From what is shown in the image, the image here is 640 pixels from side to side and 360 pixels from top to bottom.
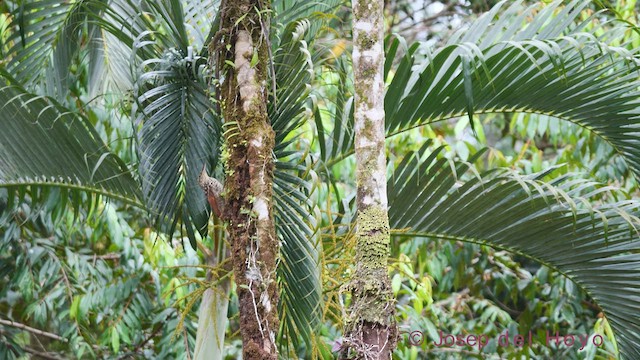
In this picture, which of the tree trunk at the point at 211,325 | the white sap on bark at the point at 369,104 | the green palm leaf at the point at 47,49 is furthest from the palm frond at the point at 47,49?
the white sap on bark at the point at 369,104

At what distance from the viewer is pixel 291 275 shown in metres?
2.68

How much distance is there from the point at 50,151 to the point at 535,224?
1.92 m

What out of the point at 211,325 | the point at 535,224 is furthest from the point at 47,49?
the point at 535,224

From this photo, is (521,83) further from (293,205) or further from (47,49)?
(47,49)

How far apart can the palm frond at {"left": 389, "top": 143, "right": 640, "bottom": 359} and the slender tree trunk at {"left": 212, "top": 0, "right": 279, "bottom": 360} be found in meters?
0.91

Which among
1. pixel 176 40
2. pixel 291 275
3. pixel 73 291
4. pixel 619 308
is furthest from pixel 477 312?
pixel 176 40

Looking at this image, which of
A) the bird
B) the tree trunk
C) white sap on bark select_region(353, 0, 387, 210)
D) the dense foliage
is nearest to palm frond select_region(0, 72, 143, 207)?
the dense foliage

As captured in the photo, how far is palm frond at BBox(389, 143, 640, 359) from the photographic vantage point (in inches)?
Result: 120

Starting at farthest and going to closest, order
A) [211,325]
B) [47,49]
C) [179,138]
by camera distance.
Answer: [47,49] → [211,325] → [179,138]

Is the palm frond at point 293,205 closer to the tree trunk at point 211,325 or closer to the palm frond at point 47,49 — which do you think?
the tree trunk at point 211,325

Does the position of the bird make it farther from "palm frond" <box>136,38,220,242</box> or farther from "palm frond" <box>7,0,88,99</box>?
"palm frond" <box>7,0,88,99</box>

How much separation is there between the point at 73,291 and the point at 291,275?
2.40 metres

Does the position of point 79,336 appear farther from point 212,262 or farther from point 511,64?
point 511,64

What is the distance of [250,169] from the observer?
2197 mm
